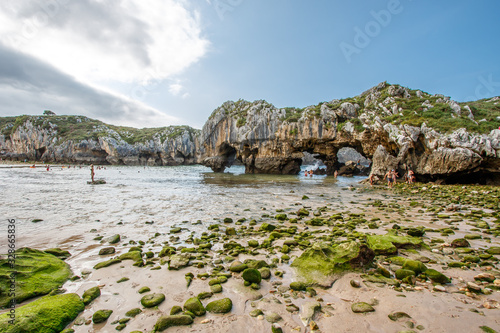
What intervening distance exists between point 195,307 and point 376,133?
113 ft

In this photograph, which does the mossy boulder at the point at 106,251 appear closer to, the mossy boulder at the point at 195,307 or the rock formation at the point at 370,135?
the mossy boulder at the point at 195,307

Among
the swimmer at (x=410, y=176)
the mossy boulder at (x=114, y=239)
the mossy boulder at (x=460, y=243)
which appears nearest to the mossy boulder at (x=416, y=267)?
the mossy boulder at (x=460, y=243)

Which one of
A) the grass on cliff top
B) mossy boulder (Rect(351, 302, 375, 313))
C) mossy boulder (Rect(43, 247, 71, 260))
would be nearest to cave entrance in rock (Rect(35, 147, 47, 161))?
the grass on cliff top

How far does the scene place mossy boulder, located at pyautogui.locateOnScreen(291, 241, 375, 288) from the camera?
4336 millimetres

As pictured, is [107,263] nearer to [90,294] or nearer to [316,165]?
[90,294]

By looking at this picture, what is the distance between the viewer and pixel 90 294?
3.78 m

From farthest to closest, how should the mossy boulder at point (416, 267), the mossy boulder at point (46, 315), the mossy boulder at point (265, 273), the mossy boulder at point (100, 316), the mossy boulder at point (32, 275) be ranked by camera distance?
the mossy boulder at point (265, 273)
the mossy boulder at point (416, 267)
the mossy boulder at point (32, 275)
the mossy boulder at point (100, 316)
the mossy boulder at point (46, 315)

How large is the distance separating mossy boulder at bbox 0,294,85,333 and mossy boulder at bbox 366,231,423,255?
20.5 ft

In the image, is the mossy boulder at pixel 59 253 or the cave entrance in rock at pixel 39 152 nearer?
the mossy boulder at pixel 59 253

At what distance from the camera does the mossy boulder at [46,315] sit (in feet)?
8.84

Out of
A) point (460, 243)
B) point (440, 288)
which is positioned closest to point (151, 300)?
point (440, 288)

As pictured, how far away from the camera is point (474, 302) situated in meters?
3.28

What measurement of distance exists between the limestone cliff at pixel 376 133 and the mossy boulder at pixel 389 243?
74.9 feet

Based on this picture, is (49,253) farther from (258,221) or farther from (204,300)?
(258,221)
